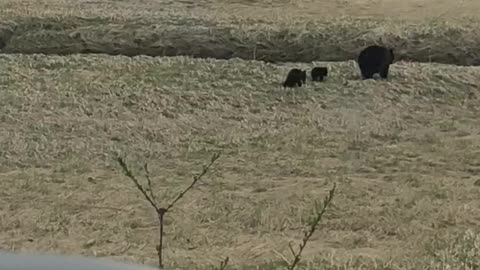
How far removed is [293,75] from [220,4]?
324cm

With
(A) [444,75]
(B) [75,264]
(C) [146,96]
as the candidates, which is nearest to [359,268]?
(B) [75,264]

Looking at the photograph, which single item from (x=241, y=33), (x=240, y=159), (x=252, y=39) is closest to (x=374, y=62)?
(x=252, y=39)

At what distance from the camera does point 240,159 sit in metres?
3.44

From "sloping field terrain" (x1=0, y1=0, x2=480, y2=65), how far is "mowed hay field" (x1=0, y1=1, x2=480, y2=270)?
1.69ft

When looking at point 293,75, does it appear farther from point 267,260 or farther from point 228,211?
point 267,260

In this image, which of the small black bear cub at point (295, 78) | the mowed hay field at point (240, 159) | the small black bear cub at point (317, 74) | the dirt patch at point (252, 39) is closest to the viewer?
the mowed hay field at point (240, 159)

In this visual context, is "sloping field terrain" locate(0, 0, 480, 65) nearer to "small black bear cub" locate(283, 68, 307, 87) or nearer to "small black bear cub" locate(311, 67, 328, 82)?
"small black bear cub" locate(311, 67, 328, 82)

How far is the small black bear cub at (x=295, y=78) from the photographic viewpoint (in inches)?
180

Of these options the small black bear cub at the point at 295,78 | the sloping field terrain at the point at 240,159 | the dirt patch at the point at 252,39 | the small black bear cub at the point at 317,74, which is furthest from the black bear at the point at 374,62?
the dirt patch at the point at 252,39

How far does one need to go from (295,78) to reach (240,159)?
1237 mm

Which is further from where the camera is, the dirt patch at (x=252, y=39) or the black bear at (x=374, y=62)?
the dirt patch at (x=252, y=39)

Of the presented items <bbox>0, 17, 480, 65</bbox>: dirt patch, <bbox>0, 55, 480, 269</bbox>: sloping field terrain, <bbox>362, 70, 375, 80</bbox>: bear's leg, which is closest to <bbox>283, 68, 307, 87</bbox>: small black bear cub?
<bbox>0, 55, 480, 269</bbox>: sloping field terrain

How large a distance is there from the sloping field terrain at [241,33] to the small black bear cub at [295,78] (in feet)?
3.31

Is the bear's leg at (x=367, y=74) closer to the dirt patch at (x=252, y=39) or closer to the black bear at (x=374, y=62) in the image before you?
the black bear at (x=374, y=62)
